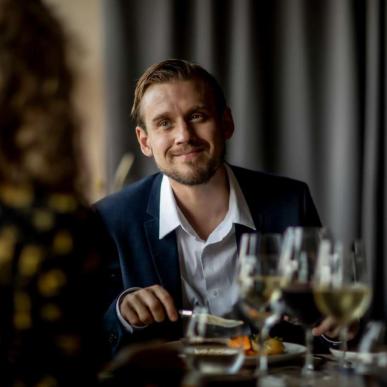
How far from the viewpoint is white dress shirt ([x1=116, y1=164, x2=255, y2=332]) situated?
1877 millimetres

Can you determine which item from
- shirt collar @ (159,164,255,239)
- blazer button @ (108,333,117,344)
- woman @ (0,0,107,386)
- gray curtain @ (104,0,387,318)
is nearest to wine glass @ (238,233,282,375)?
woman @ (0,0,107,386)

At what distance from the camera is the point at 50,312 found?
836 millimetres

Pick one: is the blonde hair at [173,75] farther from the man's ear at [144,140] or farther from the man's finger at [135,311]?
the man's finger at [135,311]

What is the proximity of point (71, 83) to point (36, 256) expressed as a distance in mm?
271

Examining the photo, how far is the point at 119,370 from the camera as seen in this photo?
97 centimetres

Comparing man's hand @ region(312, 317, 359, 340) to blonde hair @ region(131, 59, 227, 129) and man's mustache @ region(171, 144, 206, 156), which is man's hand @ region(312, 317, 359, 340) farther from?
blonde hair @ region(131, 59, 227, 129)

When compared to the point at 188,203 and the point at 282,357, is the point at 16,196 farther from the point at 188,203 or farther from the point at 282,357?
the point at 188,203

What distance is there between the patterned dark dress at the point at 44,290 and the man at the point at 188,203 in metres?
0.98

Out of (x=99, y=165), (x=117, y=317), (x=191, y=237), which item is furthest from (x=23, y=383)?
(x=99, y=165)

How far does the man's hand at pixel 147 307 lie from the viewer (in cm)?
→ 148

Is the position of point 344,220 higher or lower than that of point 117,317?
higher

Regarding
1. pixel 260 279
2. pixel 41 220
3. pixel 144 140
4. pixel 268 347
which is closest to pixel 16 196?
pixel 41 220

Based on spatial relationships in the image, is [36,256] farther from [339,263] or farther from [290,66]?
[290,66]

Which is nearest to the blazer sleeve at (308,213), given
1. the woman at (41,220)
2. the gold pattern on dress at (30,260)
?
the woman at (41,220)
